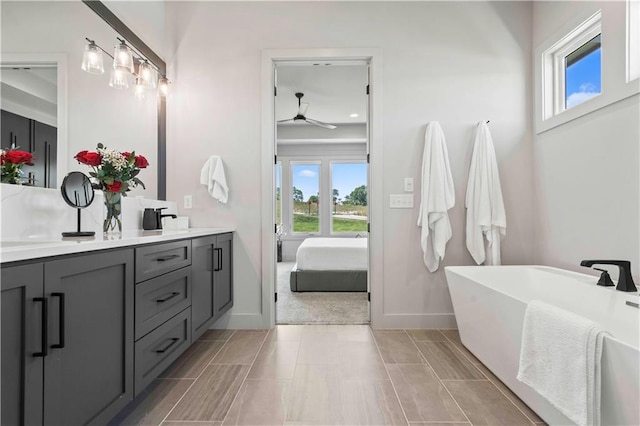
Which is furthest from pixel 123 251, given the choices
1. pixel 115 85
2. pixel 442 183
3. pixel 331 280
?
pixel 331 280

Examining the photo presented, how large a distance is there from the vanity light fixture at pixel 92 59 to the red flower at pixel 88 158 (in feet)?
1.84

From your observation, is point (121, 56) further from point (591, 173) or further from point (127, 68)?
point (591, 173)

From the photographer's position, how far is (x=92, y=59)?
187cm

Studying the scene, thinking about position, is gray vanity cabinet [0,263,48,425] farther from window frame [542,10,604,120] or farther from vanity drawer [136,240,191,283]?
window frame [542,10,604,120]

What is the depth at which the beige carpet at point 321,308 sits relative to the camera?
2891mm

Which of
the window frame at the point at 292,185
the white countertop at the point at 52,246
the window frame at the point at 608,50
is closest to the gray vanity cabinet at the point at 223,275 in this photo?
the white countertop at the point at 52,246

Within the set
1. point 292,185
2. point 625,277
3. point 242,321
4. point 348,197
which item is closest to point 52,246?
point 242,321

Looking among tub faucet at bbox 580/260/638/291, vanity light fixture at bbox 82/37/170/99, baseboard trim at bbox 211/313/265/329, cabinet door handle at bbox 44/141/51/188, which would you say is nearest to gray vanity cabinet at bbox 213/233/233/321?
baseboard trim at bbox 211/313/265/329

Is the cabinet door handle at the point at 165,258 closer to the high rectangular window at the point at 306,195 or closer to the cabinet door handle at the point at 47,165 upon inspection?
the cabinet door handle at the point at 47,165

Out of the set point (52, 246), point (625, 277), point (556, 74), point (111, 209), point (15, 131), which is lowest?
point (625, 277)

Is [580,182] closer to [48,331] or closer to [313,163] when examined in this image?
[48,331]

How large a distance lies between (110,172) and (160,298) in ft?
2.60

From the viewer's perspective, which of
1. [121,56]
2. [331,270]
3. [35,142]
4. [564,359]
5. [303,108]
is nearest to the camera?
[564,359]

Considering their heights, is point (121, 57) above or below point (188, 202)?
above
